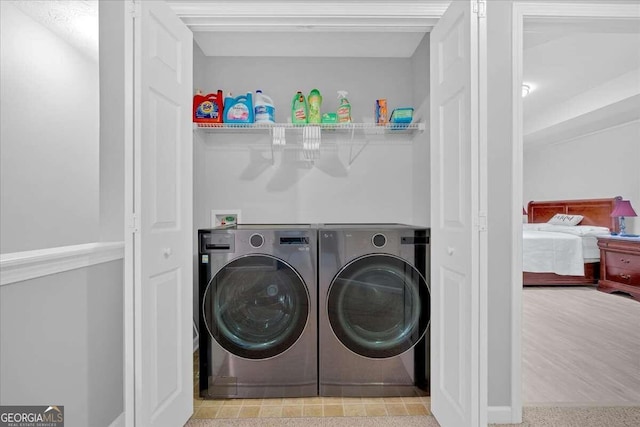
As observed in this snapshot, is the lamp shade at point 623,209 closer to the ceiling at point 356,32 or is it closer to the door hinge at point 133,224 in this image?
the ceiling at point 356,32

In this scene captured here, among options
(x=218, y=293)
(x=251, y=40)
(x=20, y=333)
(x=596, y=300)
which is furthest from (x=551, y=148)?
(x=20, y=333)

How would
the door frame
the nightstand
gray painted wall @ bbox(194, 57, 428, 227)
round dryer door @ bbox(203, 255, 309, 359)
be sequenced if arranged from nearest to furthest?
the door frame
round dryer door @ bbox(203, 255, 309, 359)
gray painted wall @ bbox(194, 57, 428, 227)
the nightstand

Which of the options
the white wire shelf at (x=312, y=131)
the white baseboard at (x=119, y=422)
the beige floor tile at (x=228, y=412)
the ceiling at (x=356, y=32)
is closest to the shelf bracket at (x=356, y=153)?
the white wire shelf at (x=312, y=131)

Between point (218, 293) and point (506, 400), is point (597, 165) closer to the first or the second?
point (506, 400)

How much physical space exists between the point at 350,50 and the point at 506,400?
7.64 feet

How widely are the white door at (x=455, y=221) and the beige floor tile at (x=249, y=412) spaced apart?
930mm

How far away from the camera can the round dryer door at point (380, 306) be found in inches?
78.3

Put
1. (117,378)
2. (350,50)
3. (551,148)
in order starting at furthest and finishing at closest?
1. (551,148)
2. (350,50)
3. (117,378)

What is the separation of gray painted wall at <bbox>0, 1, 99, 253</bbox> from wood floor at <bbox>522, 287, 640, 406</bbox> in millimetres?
2572

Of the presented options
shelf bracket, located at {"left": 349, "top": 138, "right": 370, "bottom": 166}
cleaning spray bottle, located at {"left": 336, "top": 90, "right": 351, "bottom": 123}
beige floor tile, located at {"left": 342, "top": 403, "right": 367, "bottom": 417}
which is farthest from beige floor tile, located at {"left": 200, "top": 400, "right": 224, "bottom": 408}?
cleaning spray bottle, located at {"left": 336, "top": 90, "right": 351, "bottom": 123}

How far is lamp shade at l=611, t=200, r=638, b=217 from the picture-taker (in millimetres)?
4629

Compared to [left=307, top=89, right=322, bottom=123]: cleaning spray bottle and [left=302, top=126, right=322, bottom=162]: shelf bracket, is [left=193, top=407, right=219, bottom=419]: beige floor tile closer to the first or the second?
[left=302, top=126, right=322, bottom=162]: shelf bracket

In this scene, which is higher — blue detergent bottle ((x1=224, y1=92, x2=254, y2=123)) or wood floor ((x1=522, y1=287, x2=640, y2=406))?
blue detergent bottle ((x1=224, y1=92, x2=254, y2=123))

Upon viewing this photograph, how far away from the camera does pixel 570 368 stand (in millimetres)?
2393
